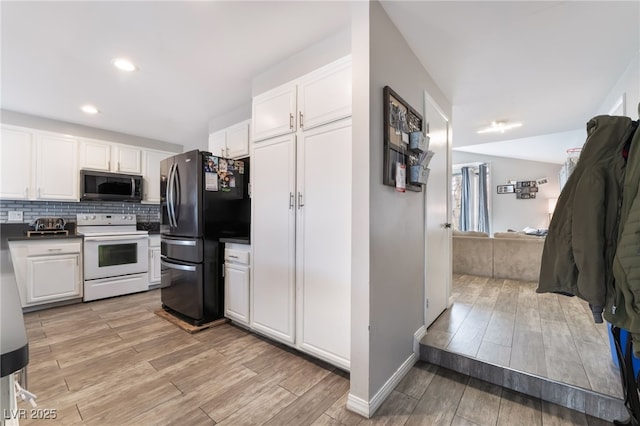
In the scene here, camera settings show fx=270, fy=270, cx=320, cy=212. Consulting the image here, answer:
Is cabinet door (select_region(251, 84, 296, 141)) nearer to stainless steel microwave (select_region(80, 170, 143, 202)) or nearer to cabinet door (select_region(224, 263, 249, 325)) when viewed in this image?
cabinet door (select_region(224, 263, 249, 325))

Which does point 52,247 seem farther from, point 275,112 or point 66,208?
point 275,112

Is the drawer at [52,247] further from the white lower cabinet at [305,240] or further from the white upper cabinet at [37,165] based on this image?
the white lower cabinet at [305,240]

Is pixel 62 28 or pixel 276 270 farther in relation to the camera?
pixel 276 270

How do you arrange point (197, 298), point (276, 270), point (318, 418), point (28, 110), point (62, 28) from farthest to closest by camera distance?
point (28, 110) → point (197, 298) → point (276, 270) → point (62, 28) → point (318, 418)

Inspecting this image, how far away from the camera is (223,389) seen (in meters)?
1.77

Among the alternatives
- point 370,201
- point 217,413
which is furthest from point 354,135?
point 217,413

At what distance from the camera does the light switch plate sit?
3.38 m

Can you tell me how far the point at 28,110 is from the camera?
326 centimetres

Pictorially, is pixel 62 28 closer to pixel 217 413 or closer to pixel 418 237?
pixel 217 413

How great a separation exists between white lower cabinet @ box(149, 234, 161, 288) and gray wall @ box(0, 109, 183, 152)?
1538 mm

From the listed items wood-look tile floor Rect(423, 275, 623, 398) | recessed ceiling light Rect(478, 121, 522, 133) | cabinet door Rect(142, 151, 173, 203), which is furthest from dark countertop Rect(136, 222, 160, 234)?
recessed ceiling light Rect(478, 121, 522, 133)

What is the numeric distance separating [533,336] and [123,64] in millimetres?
4116

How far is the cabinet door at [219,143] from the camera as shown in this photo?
329 cm

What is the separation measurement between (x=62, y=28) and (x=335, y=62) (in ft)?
6.23
